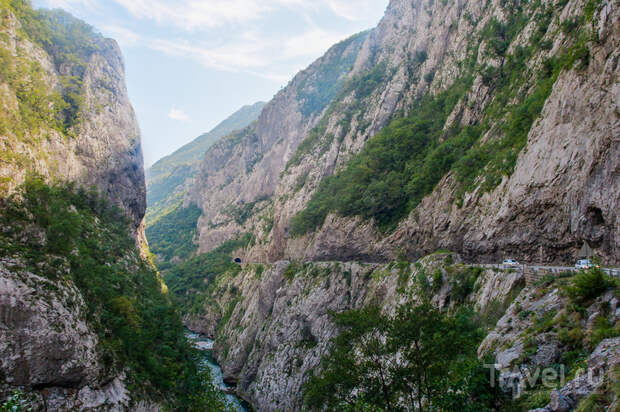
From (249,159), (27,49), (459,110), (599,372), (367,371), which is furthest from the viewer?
(249,159)

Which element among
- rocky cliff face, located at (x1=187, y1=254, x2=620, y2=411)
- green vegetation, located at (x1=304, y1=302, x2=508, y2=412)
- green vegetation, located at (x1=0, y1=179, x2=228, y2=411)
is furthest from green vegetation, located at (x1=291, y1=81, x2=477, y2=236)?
green vegetation, located at (x1=0, y1=179, x2=228, y2=411)

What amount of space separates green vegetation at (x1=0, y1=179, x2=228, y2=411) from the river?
5.36 metres

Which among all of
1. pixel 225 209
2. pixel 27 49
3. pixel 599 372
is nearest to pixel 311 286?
pixel 599 372

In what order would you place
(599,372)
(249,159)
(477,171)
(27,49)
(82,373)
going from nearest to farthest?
(599,372), (82,373), (477,171), (27,49), (249,159)

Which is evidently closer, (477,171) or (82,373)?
(82,373)

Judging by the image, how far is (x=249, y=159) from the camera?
5162 inches

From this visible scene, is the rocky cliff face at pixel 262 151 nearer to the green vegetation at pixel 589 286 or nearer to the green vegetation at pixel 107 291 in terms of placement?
the green vegetation at pixel 107 291

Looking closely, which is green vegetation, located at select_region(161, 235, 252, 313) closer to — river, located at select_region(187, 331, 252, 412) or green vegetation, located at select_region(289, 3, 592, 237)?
river, located at select_region(187, 331, 252, 412)

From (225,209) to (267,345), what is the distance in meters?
80.5

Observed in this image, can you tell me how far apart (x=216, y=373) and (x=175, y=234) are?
98.1 m

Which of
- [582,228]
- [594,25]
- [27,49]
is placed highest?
[27,49]

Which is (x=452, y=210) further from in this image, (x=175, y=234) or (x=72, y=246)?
(x=175, y=234)

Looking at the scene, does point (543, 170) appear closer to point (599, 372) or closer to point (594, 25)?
point (594, 25)

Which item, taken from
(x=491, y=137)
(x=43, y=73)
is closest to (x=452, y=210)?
(x=491, y=137)
